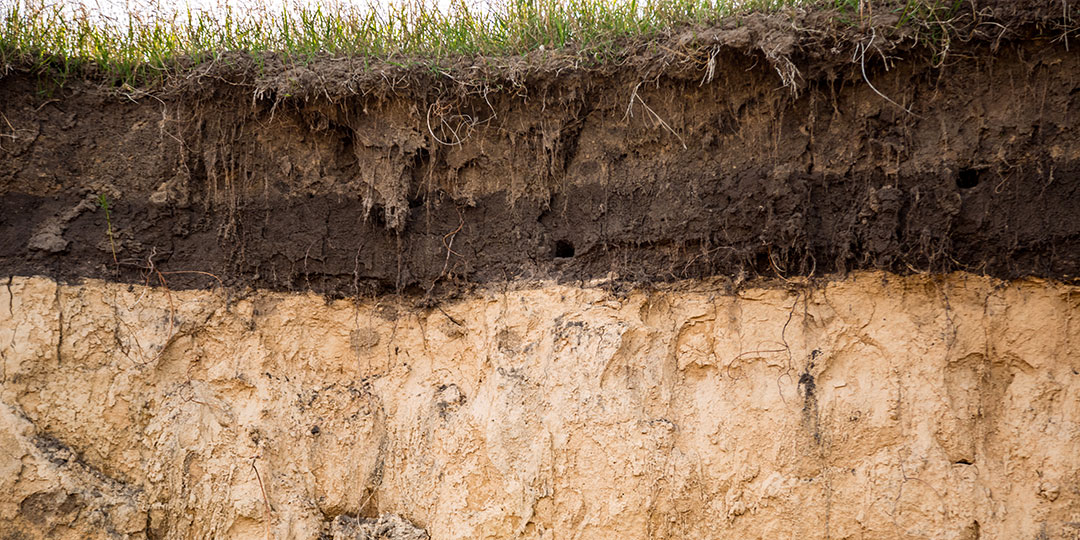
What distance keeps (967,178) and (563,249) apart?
6.12 feet

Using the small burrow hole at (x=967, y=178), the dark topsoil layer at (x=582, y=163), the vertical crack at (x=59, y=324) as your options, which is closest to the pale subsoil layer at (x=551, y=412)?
the vertical crack at (x=59, y=324)

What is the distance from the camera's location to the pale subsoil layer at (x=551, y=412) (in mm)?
3137

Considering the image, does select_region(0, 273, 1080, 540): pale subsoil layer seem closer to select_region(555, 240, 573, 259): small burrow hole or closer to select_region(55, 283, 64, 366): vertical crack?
select_region(55, 283, 64, 366): vertical crack

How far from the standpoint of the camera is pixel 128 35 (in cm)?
415

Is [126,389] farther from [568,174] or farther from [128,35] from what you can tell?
[568,174]

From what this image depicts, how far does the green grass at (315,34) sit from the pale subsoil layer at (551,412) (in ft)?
4.03

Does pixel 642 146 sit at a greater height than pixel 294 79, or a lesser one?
lesser

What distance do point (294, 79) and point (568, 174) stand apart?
1478mm

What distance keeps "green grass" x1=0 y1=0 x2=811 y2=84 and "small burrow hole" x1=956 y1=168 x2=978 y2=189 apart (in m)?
1.33

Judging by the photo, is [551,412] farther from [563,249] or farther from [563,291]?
[563,249]

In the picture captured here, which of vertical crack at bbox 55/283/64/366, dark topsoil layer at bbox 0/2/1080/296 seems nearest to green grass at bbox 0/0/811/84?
dark topsoil layer at bbox 0/2/1080/296

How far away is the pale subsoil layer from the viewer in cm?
314

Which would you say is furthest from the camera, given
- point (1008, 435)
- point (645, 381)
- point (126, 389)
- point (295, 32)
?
point (295, 32)

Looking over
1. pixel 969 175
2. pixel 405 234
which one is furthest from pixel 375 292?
pixel 969 175
